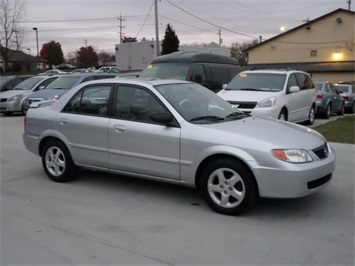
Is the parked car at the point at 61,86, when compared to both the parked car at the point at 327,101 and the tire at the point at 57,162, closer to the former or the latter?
the parked car at the point at 327,101

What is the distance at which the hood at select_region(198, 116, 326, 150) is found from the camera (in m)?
4.52

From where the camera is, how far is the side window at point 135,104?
5.23m

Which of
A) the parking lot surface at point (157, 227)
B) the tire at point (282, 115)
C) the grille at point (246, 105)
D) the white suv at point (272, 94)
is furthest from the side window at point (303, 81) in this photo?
the parking lot surface at point (157, 227)

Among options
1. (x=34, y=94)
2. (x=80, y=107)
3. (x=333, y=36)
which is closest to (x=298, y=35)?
(x=333, y=36)

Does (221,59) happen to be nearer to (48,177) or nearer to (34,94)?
(34,94)

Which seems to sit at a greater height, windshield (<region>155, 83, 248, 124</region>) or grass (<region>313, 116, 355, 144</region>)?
windshield (<region>155, 83, 248, 124</region>)

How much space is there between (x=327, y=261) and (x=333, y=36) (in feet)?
126

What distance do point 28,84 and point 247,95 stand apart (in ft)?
35.1

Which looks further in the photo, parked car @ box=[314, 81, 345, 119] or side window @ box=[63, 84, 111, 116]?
parked car @ box=[314, 81, 345, 119]

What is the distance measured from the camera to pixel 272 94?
33.8ft

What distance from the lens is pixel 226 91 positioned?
10.9 m

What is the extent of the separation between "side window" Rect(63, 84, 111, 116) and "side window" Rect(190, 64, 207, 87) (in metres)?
6.30

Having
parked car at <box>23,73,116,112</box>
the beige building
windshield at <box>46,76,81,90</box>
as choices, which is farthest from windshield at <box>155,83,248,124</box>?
the beige building

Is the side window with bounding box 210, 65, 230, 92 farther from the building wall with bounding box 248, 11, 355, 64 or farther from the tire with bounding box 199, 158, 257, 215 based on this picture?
the building wall with bounding box 248, 11, 355, 64
